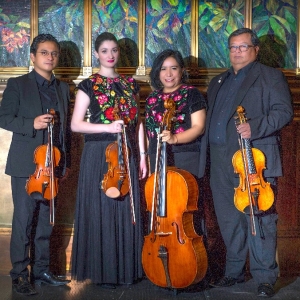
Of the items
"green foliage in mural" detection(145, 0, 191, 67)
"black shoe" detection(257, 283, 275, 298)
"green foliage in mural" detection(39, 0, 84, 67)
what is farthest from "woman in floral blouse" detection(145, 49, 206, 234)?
"green foliage in mural" detection(39, 0, 84, 67)

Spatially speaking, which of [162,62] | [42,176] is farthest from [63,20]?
[42,176]

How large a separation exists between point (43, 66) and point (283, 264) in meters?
2.28

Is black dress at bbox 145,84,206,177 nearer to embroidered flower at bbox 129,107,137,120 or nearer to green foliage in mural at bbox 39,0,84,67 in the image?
embroidered flower at bbox 129,107,137,120

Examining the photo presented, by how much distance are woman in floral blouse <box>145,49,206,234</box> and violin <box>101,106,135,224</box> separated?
26 centimetres

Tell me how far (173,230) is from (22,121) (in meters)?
1.17

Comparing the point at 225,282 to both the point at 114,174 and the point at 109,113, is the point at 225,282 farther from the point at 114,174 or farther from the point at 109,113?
the point at 109,113

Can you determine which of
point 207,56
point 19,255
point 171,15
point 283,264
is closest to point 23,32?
point 171,15

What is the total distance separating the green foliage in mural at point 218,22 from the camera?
455 cm

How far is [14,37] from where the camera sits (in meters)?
4.56

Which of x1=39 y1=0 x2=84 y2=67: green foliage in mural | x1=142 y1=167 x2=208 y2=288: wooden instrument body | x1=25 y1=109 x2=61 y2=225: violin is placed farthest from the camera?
x1=39 y1=0 x2=84 y2=67: green foliage in mural

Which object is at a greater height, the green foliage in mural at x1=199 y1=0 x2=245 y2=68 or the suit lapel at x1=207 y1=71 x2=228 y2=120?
the green foliage in mural at x1=199 y1=0 x2=245 y2=68

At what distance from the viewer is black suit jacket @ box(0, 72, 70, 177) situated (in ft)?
12.4

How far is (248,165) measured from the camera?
3521 millimetres

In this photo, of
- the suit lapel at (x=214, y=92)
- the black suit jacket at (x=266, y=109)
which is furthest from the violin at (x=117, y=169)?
the suit lapel at (x=214, y=92)
